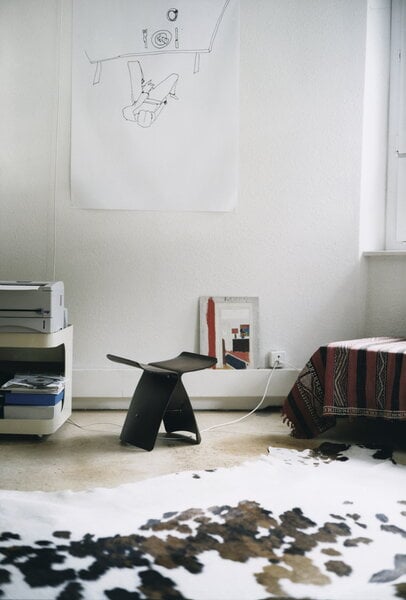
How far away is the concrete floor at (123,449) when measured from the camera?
214 cm

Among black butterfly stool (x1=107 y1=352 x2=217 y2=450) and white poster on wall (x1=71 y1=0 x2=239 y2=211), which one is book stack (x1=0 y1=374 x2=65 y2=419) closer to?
black butterfly stool (x1=107 y1=352 x2=217 y2=450)

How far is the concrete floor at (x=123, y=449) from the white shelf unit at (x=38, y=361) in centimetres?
7

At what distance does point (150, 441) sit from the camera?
8.09ft

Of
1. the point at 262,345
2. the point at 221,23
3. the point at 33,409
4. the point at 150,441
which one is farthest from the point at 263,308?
the point at 221,23

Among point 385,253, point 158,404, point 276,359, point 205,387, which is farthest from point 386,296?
point 158,404

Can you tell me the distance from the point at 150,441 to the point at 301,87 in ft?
6.66

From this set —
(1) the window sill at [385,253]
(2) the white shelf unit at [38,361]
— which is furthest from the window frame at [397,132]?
(2) the white shelf unit at [38,361]

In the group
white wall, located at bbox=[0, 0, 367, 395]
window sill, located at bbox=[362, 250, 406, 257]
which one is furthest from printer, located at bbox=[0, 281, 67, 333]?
window sill, located at bbox=[362, 250, 406, 257]

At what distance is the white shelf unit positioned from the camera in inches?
99.3

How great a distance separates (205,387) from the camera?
3141mm

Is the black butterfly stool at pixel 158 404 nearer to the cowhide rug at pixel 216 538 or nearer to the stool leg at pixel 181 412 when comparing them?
the stool leg at pixel 181 412

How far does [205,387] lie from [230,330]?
1.10 ft

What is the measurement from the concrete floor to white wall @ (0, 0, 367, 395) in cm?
42

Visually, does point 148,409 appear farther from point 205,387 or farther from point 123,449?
point 205,387
